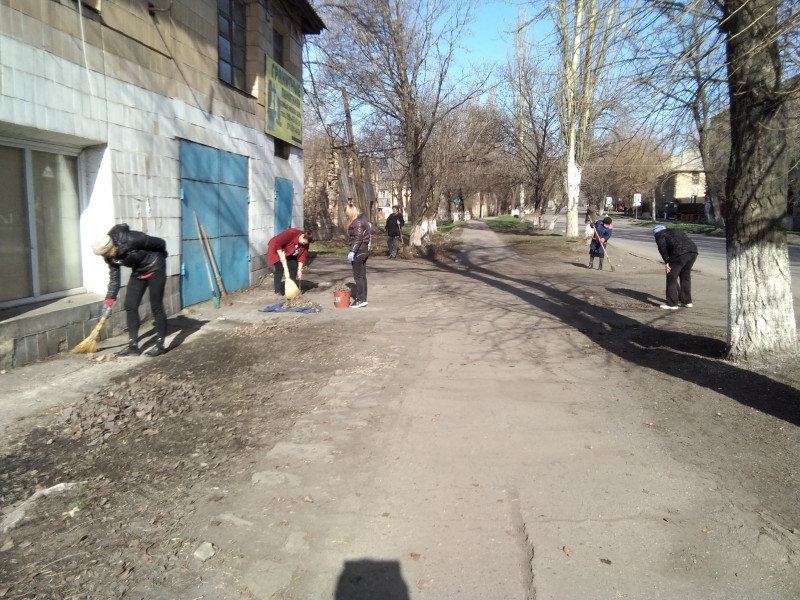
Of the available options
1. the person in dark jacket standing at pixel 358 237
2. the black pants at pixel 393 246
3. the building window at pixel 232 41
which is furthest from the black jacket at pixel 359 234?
the black pants at pixel 393 246

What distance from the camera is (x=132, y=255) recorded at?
6.70 meters

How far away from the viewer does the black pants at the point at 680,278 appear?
1002 cm

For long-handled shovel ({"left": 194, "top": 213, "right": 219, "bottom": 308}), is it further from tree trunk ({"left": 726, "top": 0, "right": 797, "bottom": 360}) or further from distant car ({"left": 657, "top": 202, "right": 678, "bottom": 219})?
distant car ({"left": 657, "top": 202, "right": 678, "bottom": 219})

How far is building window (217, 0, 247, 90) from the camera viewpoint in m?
11.0

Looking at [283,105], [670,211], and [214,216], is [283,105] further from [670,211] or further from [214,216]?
[670,211]

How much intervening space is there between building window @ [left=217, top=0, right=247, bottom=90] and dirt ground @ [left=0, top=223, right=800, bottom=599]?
6.12 metres

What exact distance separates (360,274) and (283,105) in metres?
5.95

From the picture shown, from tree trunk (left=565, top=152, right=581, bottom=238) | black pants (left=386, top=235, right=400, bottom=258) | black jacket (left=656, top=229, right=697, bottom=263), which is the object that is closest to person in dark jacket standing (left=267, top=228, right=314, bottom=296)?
black jacket (left=656, top=229, right=697, bottom=263)

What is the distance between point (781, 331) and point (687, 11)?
3.45 meters

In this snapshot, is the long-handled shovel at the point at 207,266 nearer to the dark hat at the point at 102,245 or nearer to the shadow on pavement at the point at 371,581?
the dark hat at the point at 102,245

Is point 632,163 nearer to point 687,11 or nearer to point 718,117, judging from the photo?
point 718,117

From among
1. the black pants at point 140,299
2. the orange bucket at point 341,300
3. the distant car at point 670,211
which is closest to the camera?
the black pants at point 140,299

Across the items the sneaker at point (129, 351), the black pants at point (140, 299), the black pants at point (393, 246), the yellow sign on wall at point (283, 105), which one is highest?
the yellow sign on wall at point (283, 105)

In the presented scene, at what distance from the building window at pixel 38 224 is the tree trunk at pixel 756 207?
25.7 feet
